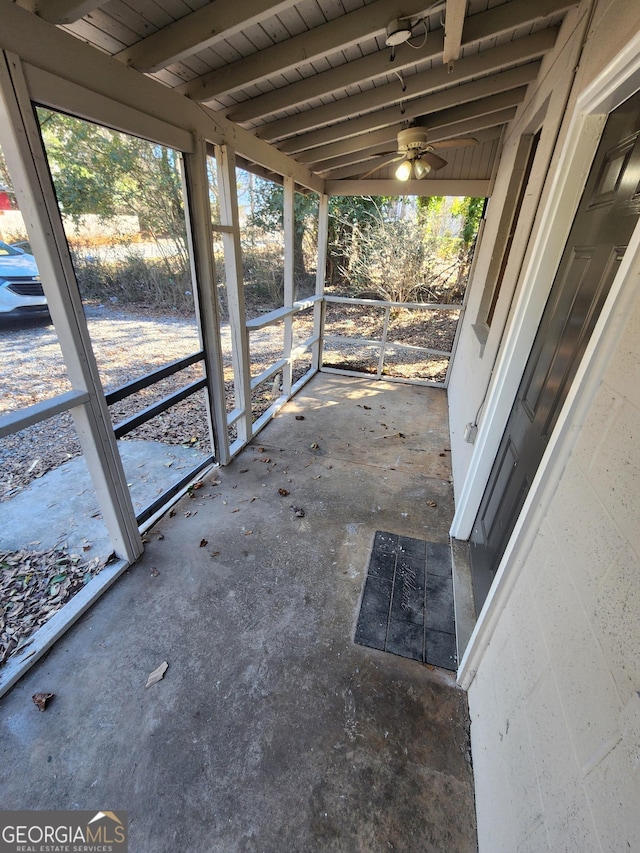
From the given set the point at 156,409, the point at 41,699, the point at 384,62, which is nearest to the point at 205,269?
the point at 156,409

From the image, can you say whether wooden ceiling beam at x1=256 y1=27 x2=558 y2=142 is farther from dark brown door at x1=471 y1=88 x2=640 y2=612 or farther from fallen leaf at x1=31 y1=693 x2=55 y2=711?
fallen leaf at x1=31 y1=693 x2=55 y2=711

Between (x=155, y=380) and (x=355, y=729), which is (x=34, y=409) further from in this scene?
(x=355, y=729)

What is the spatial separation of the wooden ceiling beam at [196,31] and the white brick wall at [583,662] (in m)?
1.87

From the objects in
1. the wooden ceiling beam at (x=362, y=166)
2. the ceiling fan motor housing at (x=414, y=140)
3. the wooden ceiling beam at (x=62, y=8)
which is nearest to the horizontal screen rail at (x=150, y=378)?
the wooden ceiling beam at (x=62, y=8)

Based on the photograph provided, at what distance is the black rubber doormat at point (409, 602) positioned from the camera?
Answer: 183cm

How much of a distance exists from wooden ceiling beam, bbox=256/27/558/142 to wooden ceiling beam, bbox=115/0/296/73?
1.23 meters

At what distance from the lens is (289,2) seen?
1.42 m

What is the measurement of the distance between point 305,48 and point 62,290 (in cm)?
173

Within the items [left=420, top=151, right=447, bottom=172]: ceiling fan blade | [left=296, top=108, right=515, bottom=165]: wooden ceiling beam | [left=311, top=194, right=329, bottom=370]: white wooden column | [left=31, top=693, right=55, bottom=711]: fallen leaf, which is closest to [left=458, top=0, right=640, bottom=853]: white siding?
[left=420, top=151, right=447, bottom=172]: ceiling fan blade

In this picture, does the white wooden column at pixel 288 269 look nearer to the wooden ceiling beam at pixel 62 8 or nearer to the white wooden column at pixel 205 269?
the white wooden column at pixel 205 269

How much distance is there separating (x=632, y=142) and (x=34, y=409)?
2.43m

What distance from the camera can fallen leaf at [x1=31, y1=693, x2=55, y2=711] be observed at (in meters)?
1.53

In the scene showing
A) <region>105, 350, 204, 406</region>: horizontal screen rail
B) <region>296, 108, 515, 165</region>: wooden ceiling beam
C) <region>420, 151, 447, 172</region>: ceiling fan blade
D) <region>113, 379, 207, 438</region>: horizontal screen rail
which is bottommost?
<region>113, 379, 207, 438</region>: horizontal screen rail

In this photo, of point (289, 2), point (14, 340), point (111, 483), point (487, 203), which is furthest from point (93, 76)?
point (487, 203)
